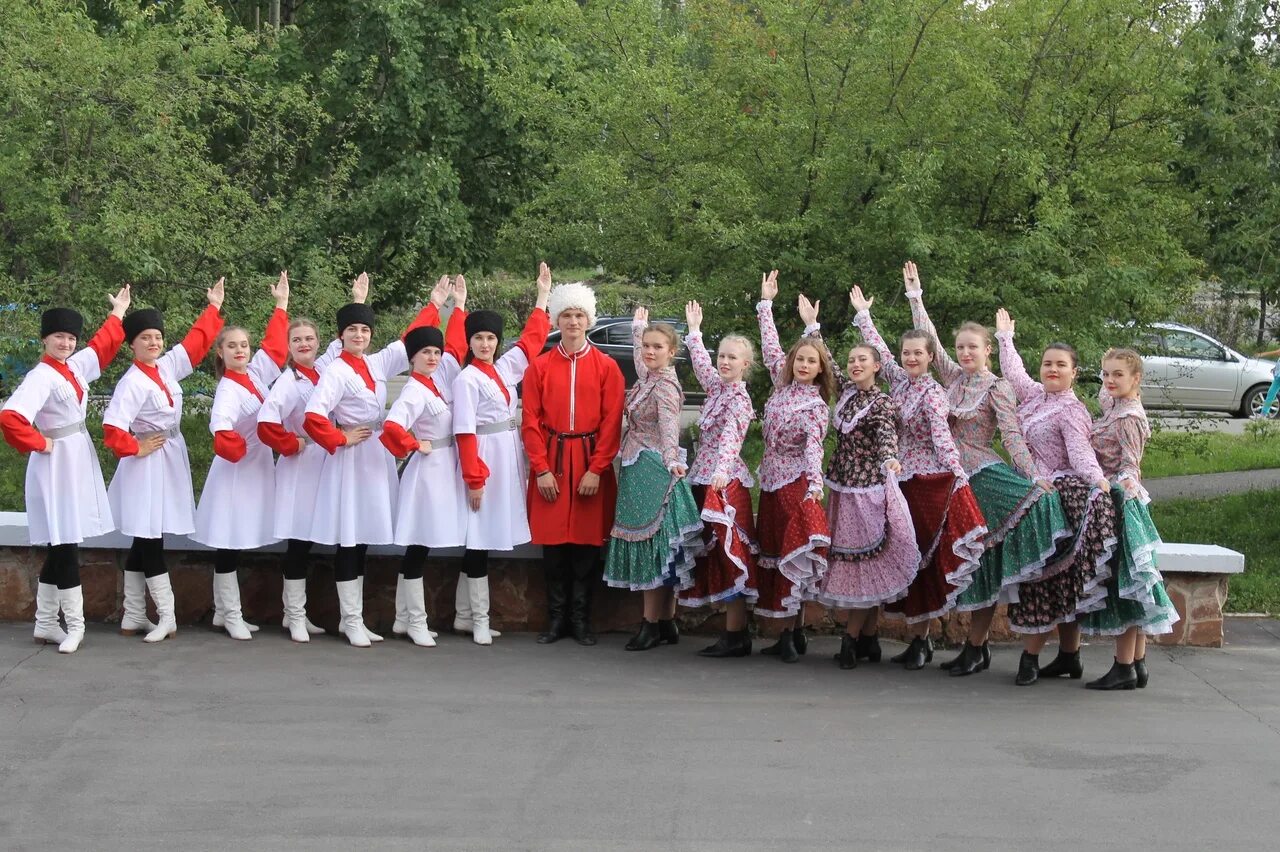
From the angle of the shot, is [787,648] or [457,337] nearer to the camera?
[787,648]

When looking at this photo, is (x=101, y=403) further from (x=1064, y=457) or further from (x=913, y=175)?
(x=1064, y=457)

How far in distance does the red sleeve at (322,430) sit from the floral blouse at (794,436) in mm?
2243

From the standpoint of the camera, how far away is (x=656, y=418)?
802cm

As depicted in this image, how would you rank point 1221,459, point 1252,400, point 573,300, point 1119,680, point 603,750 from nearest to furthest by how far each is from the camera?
Answer: 1. point 603,750
2. point 1119,680
3. point 573,300
4. point 1221,459
5. point 1252,400

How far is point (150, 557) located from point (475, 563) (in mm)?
1726

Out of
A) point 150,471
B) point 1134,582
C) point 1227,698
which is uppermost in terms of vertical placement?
point 150,471

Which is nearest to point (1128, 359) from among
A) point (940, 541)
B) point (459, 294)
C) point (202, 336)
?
point (940, 541)

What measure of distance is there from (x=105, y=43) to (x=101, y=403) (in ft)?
9.34

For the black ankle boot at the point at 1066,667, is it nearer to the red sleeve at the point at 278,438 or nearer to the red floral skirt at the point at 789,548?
the red floral skirt at the point at 789,548

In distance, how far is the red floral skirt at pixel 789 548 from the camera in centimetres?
742

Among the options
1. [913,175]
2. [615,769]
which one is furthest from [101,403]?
[615,769]

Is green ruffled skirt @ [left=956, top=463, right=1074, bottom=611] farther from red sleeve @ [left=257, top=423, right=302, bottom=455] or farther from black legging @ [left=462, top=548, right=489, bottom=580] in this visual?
red sleeve @ [left=257, top=423, right=302, bottom=455]

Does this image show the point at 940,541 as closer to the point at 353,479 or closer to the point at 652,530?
the point at 652,530

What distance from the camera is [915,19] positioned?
10398mm
